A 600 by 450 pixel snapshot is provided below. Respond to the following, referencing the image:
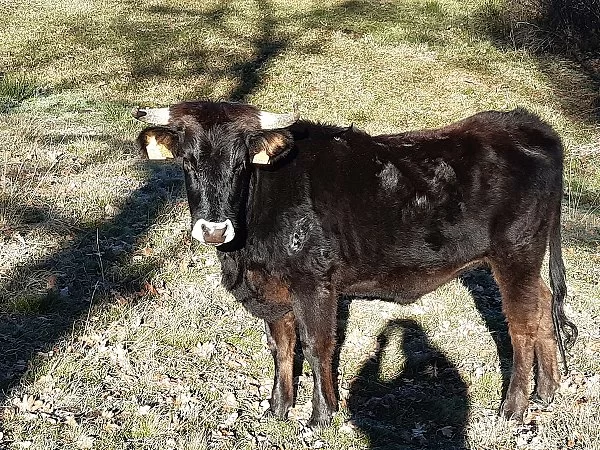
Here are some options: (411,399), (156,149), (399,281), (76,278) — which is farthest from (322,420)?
(76,278)

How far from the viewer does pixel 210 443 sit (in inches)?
204

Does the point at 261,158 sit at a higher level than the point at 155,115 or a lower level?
lower

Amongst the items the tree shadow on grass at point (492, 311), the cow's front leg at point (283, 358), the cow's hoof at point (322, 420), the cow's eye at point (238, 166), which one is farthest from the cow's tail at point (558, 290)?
the cow's eye at point (238, 166)

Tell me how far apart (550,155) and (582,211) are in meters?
5.09

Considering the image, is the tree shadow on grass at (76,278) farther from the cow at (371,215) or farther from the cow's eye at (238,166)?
the cow's eye at (238,166)

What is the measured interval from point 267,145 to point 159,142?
0.76 m

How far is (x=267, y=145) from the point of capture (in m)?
4.73

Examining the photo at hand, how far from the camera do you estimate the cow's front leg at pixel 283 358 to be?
5.56m

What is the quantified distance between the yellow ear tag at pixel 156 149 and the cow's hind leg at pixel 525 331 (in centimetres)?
260

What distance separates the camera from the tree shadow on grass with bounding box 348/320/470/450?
5305mm

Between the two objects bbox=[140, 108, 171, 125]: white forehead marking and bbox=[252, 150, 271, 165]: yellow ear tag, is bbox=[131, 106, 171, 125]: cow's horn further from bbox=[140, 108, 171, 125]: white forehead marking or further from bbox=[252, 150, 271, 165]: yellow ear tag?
bbox=[252, 150, 271, 165]: yellow ear tag

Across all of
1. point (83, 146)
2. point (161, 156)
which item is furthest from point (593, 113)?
point (161, 156)

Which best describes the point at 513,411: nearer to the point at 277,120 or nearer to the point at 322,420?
the point at 322,420

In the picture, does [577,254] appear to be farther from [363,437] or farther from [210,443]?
[210,443]
